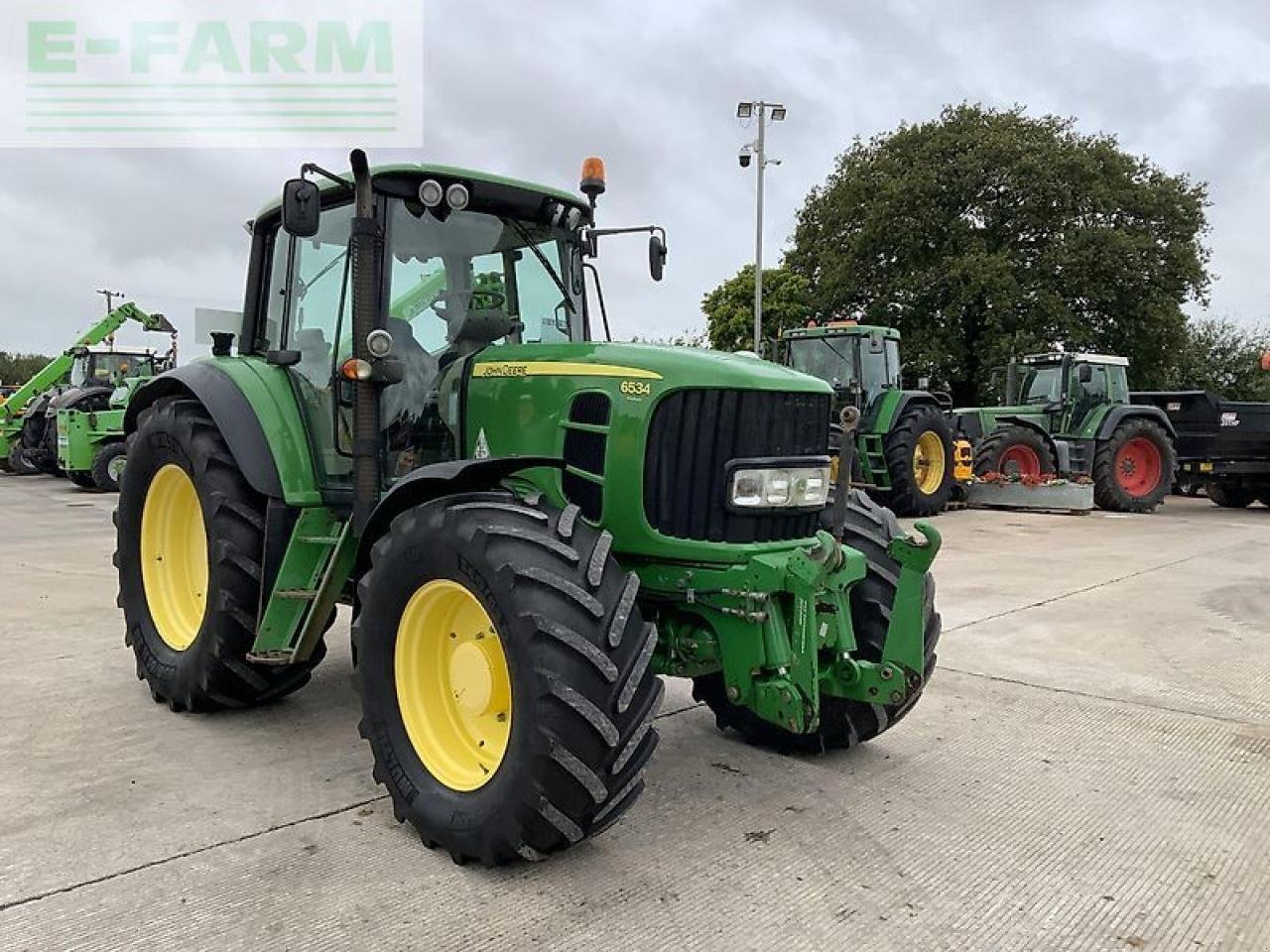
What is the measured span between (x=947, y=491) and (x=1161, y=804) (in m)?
10.6

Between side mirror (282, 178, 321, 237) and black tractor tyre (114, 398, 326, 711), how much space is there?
3.98 ft

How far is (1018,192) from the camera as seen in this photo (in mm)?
26547

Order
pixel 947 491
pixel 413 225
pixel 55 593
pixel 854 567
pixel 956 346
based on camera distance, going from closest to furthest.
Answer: pixel 854 567, pixel 413 225, pixel 55 593, pixel 947 491, pixel 956 346

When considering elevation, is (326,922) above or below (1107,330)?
below

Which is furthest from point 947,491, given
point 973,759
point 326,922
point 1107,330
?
point 1107,330

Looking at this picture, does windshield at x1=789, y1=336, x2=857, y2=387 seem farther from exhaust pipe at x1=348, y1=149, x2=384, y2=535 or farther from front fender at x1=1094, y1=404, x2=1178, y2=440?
exhaust pipe at x1=348, y1=149, x2=384, y2=535

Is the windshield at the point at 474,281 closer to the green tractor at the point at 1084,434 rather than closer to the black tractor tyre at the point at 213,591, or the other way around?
the black tractor tyre at the point at 213,591

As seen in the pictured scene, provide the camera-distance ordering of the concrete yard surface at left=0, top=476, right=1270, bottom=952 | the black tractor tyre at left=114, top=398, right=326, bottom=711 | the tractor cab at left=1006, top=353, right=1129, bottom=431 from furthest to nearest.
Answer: the tractor cab at left=1006, top=353, right=1129, bottom=431 → the black tractor tyre at left=114, top=398, right=326, bottom=711 → the concrete yard surface at left=0, top=476, right=1270, bottom=952

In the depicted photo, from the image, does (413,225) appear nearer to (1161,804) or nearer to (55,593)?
(1161,804)

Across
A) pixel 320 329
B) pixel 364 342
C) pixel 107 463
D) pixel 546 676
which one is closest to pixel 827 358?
pixel 320 329

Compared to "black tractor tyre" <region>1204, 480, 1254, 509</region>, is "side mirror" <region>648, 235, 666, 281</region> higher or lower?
higher

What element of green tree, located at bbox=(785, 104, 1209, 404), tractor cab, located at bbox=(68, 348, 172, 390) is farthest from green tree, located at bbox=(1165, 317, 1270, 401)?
tractor cab, located at bbox=(68, 348, 172, 390)

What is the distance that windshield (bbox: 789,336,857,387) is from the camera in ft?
45.0

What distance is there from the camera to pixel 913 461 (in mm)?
13328
